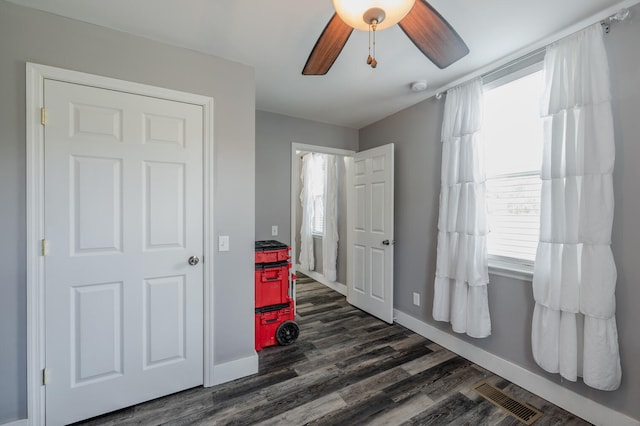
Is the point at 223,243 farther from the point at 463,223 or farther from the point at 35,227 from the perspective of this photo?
the point at 463,223

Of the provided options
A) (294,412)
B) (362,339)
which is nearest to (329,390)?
(294,412)

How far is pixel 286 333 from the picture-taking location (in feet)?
8.59

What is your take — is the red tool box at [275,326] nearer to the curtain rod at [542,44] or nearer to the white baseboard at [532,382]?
the white baseboard at [532,382]

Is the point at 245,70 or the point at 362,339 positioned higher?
the point at 245,70

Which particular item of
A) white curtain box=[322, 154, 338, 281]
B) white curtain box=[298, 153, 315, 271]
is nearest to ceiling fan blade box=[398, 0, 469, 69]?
white curtain box=[322, 154, 338, 281]

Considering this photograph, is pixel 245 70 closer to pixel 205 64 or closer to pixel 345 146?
pixel 205 64

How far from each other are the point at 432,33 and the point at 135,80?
6.03 ft

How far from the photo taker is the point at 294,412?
1.75 m

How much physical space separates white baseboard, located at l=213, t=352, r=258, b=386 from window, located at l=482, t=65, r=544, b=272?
2.16m

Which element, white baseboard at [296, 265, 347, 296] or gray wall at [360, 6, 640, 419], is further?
white baseboard at [296, 265, 347, 296]

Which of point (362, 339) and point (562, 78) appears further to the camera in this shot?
point (362, 339)

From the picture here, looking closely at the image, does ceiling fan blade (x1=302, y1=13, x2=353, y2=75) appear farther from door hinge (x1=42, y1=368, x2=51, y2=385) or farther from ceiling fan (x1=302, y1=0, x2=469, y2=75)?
door hinge (x1=42, y1=368, x2=51, y2=385)

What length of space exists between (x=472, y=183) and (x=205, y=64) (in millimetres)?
2335

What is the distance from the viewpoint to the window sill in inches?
78.6
